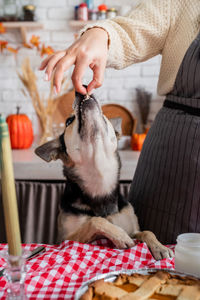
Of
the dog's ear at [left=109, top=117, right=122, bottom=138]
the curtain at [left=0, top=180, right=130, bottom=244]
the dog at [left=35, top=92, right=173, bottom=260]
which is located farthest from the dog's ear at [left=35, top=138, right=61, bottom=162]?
the curtain at [left=0, top=180, right=130, bottom=244]

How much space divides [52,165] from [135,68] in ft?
4.48

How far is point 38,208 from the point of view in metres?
2.61

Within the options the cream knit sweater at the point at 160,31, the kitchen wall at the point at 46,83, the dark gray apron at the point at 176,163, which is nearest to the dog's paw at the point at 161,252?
the dark gray apron at the point at 176,163

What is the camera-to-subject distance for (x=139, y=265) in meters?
0.80

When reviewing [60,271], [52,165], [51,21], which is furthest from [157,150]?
[51,21]

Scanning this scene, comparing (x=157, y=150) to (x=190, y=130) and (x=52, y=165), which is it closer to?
(x=190, y=130)

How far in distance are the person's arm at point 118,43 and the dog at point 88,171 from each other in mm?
225

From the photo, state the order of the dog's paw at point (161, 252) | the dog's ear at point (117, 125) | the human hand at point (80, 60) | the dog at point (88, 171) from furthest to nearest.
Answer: the dog's ear at point (117, 125)
the dog at point (88, 171)
the dog's paw at point (161, 252)
the human hand at point (80, 60)

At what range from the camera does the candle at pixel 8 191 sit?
456 mm

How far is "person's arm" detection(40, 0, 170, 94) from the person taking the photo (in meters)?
0.82

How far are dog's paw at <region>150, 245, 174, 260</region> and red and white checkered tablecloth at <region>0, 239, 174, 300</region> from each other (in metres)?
A: 0.10

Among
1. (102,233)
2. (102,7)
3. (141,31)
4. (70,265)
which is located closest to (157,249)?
(102,233)

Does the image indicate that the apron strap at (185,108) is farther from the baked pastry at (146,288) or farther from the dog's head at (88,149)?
the baked pastry at (146,288)

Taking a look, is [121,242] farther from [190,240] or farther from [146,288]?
[146,288]
